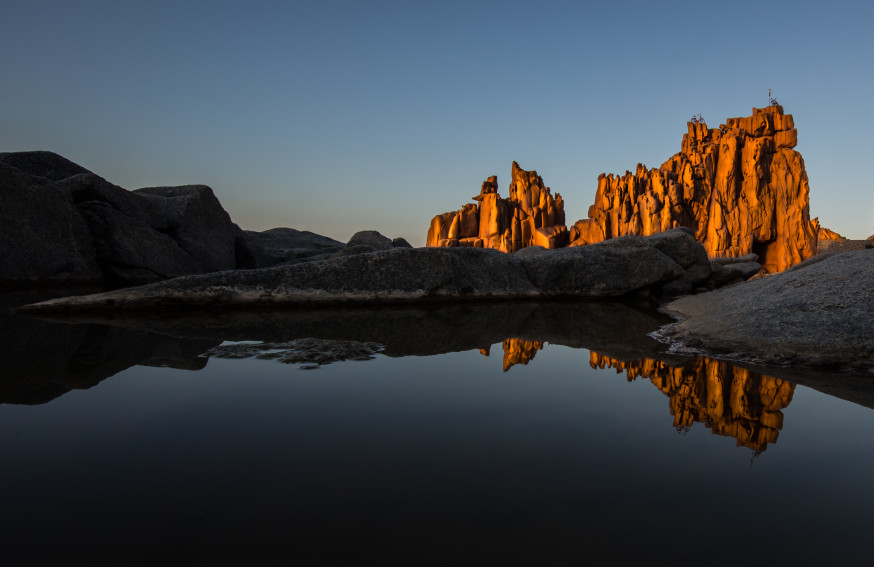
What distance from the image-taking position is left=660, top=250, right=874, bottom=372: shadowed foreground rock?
12.0 ft

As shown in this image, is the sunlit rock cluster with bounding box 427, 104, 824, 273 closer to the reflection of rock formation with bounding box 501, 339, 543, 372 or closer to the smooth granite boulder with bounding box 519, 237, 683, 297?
the smooth granite boulder with bounding box 519, 237, 683, 297

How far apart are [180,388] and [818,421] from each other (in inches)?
148

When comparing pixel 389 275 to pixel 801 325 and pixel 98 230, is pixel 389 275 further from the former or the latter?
pixel 98 230

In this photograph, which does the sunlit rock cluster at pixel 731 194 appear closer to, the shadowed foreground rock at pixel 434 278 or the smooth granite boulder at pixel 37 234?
the shadowed foreground rock at pixel 434 278

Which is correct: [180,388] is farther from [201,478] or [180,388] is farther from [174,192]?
[174,192]

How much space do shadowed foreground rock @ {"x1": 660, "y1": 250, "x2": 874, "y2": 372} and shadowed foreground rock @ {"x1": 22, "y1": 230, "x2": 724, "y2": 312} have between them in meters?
3.47

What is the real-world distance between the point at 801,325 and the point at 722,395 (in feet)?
7.04

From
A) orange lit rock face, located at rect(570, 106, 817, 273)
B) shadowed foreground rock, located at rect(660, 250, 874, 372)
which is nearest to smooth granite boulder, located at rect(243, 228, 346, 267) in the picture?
shadowed foreground rock, located at rect(660, 250, 874, 372)

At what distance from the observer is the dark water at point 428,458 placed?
132cm

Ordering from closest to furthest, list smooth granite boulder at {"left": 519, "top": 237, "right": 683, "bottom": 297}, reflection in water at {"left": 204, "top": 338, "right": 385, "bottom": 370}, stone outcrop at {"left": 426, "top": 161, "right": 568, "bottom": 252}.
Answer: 1. reflection in water at {"left": 204, "top": 338, "right": 385, "bottom": 370}
2. smooth granite boulder at {"left": 519, "top": 237, "right": 683, "bottom": 297}
3. stone outcrop at {"left": 426, "top": 161, "right": 568, "bottom": 252}

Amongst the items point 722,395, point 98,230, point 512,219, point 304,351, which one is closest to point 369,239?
point 98,230

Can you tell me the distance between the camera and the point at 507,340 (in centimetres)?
468

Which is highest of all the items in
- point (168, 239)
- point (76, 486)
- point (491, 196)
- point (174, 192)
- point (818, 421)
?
point (491, 196)

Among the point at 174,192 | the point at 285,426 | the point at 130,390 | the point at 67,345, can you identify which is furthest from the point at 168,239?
the point at 285,426
